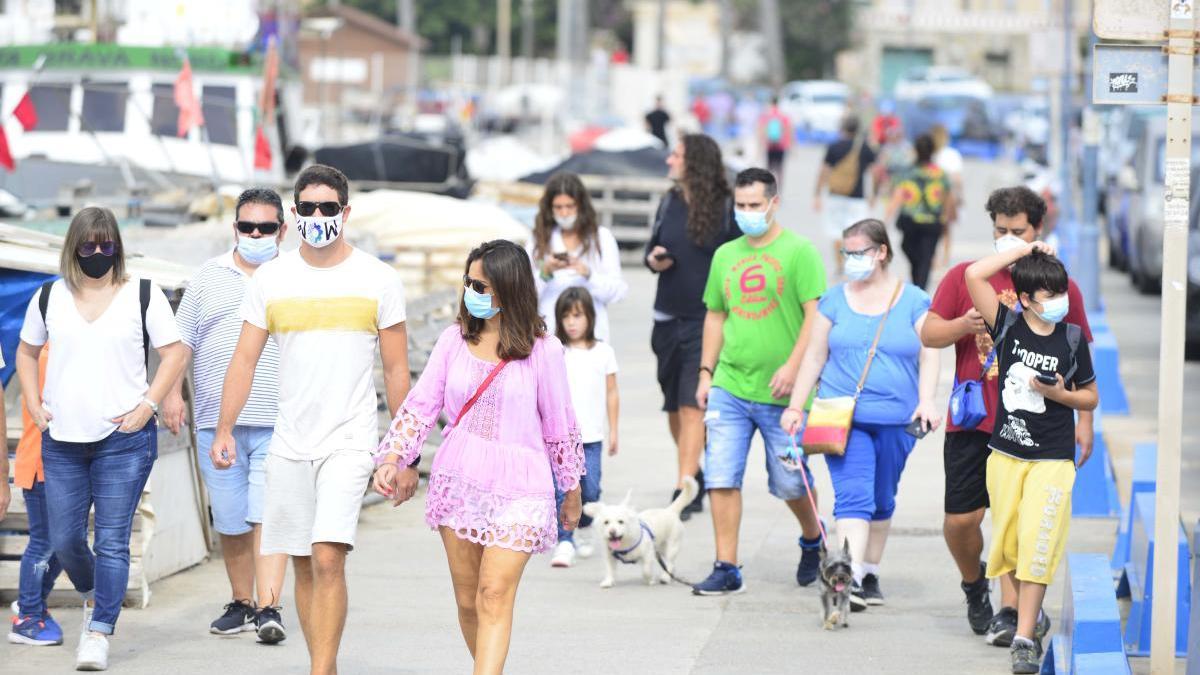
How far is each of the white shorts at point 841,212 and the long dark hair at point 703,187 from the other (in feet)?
36.2

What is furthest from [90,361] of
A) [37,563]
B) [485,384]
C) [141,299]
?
[485,384]

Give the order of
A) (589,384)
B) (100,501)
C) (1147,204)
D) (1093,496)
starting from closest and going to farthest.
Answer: (100,501) < (589,384) < (1093,496) < (1147,204)

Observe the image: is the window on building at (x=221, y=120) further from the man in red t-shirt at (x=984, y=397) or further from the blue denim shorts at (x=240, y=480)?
the man in red t-shirt at (x=984, y=397)

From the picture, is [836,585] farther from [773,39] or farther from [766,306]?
[773,39]

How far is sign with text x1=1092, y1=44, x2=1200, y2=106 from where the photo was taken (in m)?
6.60

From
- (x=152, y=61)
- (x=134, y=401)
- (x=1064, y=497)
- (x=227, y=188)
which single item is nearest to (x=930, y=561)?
(x=1064, y=497)

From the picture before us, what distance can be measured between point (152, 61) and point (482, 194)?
4.70m

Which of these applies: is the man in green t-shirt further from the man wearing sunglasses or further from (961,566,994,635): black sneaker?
the man wearing sunglasses

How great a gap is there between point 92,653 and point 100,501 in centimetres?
55

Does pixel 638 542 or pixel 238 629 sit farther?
pixel 638 542

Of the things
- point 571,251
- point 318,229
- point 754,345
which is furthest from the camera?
point 571,251

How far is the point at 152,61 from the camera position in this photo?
2177 centimetres

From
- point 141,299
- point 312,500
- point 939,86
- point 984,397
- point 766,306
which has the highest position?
point 939,86

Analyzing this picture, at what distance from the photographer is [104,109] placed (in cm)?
2125
